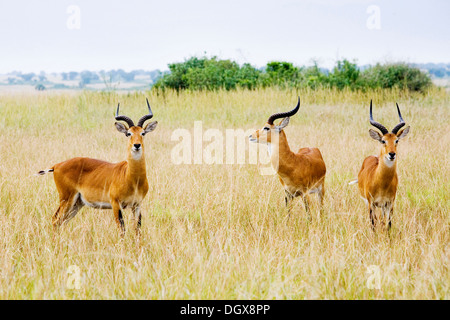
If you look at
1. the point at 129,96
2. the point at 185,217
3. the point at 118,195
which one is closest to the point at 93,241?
the point at 118,195

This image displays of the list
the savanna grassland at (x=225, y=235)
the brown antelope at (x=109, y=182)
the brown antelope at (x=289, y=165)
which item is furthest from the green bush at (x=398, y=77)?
the brown antelope at (x=109, y=182)

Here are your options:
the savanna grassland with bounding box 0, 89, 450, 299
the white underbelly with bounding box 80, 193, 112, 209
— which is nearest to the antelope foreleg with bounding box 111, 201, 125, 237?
the savanna grassland with bounding box 0, 89, 450, 299

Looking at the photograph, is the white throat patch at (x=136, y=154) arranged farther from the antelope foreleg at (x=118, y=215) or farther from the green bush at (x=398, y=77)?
the green bush at (x=398, y=77)

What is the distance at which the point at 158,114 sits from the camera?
13.7 meters

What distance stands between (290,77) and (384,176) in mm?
16007

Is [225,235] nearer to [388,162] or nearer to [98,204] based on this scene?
[98,204]

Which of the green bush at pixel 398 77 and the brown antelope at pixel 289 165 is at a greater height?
the green bush at pixel 398 77

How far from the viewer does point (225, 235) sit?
15.9 ft

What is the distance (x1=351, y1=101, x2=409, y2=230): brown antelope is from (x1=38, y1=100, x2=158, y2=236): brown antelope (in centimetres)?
216

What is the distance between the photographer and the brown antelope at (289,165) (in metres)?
5.65

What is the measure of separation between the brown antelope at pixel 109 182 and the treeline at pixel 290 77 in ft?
41.6

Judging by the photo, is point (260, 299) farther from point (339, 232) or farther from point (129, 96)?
point (129, 96)
